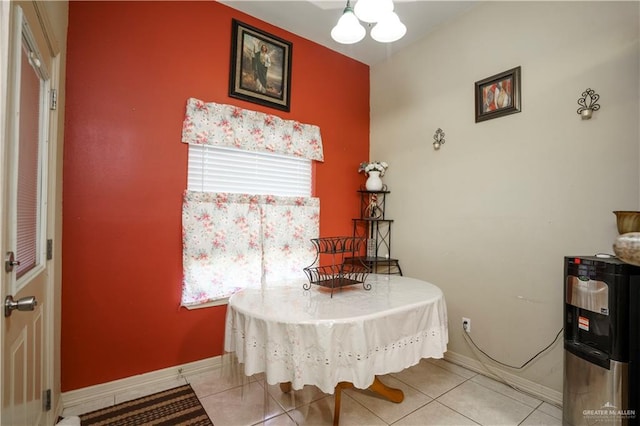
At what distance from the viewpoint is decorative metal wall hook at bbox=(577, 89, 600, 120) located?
192 centimetres

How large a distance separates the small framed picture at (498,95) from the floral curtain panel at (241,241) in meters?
1.65

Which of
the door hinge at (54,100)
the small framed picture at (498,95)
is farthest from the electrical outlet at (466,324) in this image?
the door hinge at (54,100)

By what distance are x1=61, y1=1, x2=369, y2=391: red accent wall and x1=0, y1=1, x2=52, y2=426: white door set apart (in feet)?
1.39

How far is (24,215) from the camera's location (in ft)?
4.29

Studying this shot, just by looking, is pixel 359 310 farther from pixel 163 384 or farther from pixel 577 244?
pixel 163 384

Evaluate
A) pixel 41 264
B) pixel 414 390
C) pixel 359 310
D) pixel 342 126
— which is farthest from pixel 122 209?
pixel 414 390

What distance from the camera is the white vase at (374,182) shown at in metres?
3.24

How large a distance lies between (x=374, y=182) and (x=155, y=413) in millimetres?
2603

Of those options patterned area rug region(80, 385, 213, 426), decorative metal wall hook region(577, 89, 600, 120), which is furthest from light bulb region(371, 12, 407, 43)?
patterned area rug region(80, 385, 213, 426)

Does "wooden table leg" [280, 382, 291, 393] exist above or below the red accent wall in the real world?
below

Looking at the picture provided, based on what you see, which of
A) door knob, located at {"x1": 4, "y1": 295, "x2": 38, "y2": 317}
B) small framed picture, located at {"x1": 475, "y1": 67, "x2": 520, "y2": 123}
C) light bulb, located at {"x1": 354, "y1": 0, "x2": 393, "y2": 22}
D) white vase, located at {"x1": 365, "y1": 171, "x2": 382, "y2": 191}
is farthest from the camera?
white vase, located at {"x1": 365, "y1": 171, "x2": 382, "y2": 191}

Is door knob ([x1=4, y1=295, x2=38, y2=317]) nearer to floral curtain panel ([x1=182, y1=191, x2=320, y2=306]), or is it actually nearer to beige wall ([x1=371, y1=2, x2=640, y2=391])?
floral curtain panel ([x1=182, y1=191, x2=320, y2=306])

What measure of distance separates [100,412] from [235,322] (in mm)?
1179

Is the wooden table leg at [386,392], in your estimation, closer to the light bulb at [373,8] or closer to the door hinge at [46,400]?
the door hinge at [46,400]
